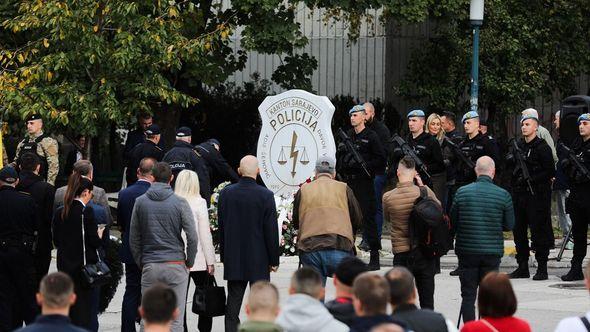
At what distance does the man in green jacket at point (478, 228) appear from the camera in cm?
1263

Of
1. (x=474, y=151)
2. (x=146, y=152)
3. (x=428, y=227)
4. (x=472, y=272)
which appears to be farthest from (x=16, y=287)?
(x=474, y=151)

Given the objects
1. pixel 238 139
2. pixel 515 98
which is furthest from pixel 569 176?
pixel 238 139

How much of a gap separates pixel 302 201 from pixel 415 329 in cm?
467

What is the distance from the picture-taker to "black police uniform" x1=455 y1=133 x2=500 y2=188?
17609 mm

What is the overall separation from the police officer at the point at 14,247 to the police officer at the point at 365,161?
5988mm

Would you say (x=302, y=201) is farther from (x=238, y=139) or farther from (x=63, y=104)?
(x=238, y=139)

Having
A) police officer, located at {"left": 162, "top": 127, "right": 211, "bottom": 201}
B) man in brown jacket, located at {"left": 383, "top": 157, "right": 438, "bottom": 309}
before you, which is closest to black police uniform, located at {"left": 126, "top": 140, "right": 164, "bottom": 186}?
police officer, located at {"left": 162, "top": 127, "right": 211, "bottom": 201}

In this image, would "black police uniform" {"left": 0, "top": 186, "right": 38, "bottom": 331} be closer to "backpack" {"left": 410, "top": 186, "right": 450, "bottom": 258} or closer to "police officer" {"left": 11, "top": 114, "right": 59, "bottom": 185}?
"backpack" {"left": 410, "top": 186, "right": 450, "bottom": 258}

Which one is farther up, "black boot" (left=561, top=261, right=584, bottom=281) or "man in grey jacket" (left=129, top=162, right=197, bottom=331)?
"man in grey jacket" (left=129, top=162, right=197, bottom=331)

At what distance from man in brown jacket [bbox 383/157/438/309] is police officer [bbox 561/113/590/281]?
13.3 feet

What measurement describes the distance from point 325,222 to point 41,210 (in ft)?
8.55

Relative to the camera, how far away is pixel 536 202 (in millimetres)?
16578

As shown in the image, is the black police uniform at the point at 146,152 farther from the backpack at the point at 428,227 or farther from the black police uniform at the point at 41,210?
the backpack at the point at 428,227

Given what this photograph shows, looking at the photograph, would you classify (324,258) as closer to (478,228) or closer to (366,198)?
(478,228)
